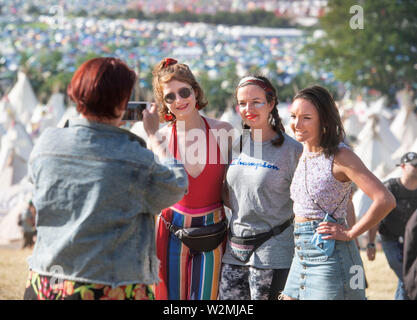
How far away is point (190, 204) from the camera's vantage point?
2.54 meters

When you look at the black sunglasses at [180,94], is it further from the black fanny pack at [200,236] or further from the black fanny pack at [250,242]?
the black fanny pack at [250,242]

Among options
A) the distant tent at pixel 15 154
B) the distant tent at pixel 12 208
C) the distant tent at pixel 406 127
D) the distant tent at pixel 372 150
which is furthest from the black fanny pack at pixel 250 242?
the distant tent at pixel 406 127

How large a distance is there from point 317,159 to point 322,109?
0.18m

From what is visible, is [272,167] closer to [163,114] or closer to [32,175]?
[163,114]

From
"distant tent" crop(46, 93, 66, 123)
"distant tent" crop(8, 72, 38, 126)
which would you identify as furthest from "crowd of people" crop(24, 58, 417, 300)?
"distant tent" crop(8, 72, 38, 126)

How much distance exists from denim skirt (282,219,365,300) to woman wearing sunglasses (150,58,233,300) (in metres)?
0.47

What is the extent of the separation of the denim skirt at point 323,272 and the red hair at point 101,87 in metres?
0.88

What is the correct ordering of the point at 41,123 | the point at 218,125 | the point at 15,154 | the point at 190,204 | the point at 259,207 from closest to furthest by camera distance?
the point at 259,207 < the point at 190,204 < the point at 218,125 < the point at 15,154 < the point at 41,123

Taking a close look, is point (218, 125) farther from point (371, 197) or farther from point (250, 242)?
point (371, 197)

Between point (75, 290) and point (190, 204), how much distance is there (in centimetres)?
97

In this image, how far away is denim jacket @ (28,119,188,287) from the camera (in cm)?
162

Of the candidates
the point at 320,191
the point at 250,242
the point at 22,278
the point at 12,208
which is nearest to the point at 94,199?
the point at 320,191

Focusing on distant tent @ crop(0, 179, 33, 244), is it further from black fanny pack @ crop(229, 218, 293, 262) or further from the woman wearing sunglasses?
black fanny pack @ crop(229, 218, 293, 262)

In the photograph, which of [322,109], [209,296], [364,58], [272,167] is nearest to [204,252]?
[209,296]
